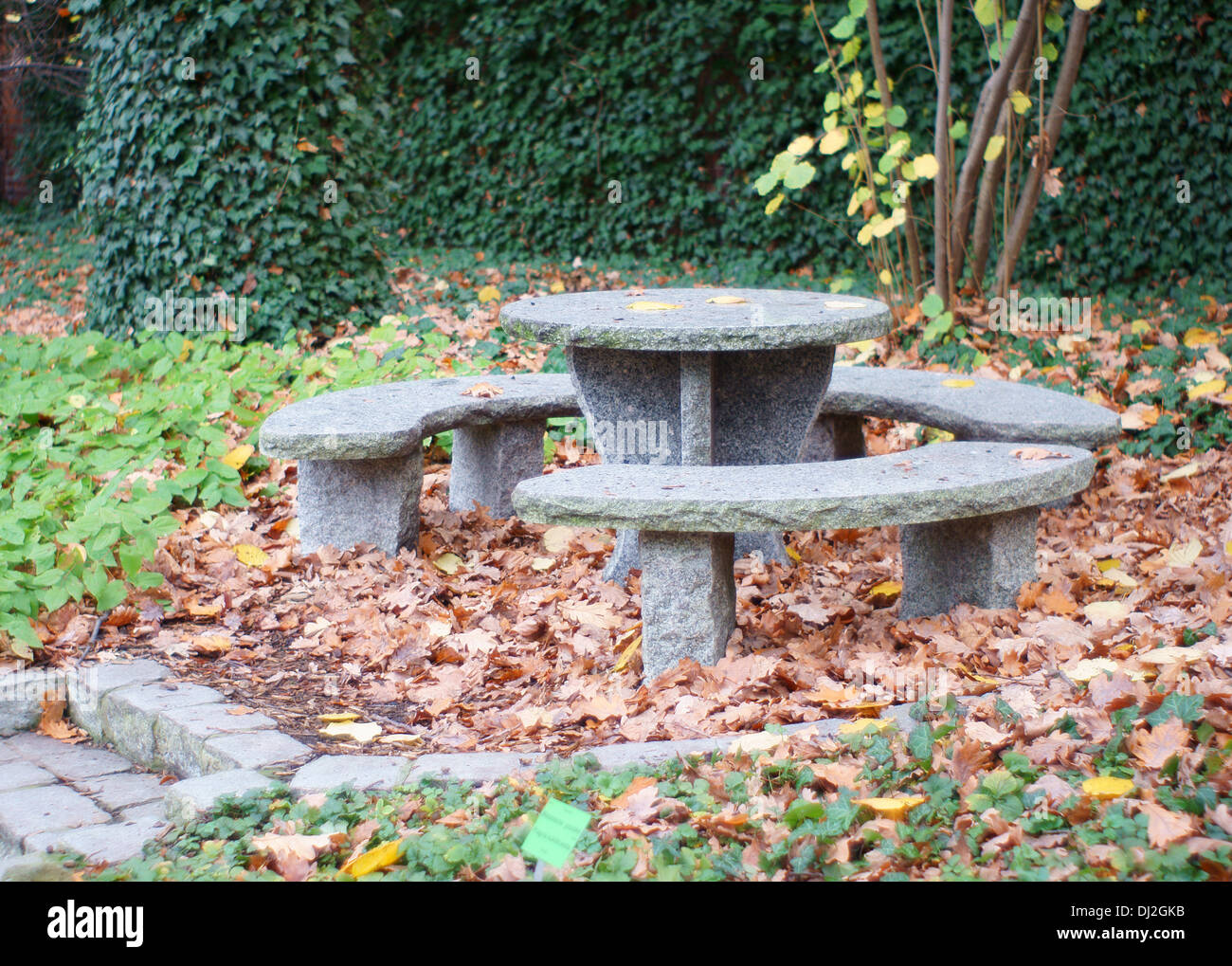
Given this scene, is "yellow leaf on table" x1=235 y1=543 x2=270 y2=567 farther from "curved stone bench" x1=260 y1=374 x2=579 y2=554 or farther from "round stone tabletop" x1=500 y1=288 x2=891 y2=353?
"round stone tabletop" x1=500 y1=288 x2=891 y2=353

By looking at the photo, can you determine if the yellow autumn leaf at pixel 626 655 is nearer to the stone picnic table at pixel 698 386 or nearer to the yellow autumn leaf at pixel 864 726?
the stone picnic table at pixel 698 386

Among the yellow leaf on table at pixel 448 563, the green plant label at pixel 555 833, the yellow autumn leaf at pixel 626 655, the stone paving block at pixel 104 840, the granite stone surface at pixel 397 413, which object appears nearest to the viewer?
the green plant label at pixel 555 833

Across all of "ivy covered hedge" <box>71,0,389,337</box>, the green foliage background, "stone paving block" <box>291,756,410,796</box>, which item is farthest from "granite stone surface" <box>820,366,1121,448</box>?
"ivy covered hedge" <box>71,0,389,337</box>

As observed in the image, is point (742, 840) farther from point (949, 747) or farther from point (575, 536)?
point (575, 536)

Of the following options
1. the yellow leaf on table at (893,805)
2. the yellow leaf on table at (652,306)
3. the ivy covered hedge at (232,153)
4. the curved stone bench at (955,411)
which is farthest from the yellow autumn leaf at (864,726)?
the ivy covered hedge at (232,153)

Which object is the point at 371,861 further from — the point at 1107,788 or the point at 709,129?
the point at 709,129

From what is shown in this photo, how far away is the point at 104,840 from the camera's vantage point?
2.43m

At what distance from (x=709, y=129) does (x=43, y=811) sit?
8.28 meters

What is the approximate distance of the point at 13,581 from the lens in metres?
3.50

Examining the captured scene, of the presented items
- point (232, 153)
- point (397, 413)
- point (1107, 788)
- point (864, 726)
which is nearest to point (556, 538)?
point (397, 413)

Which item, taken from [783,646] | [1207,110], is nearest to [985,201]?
[1207,110]

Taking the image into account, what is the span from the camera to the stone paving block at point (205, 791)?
7.91ft

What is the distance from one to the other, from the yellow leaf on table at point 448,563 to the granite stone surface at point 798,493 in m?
1.16
